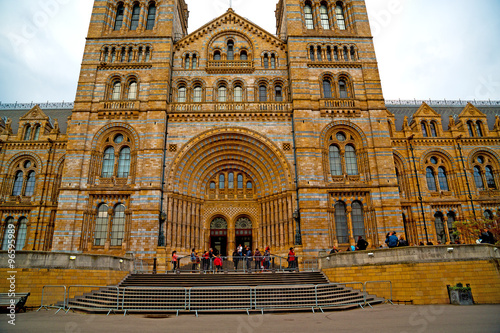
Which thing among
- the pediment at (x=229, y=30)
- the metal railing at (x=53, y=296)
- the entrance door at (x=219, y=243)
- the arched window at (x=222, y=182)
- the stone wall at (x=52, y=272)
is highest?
the pediment at (x=229, y=30)

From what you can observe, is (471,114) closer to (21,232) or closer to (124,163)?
(124,163)

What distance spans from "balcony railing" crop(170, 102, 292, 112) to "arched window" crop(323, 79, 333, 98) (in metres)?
3.54

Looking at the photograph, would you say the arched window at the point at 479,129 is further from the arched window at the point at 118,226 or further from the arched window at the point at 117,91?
the arched window at the point at 117,91

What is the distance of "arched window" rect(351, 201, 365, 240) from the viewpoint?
22.8m

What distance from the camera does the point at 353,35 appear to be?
2734cm

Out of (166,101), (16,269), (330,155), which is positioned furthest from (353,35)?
(16,269)

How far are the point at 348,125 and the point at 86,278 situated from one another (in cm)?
2035

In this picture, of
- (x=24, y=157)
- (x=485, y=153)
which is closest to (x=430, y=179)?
(x=485, y=153)

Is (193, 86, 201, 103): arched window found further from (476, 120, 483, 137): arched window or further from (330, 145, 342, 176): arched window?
(476, 120, 483, 137): arched window

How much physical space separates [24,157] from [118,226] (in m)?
14.5

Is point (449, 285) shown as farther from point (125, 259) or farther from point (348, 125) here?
point (125, 259)

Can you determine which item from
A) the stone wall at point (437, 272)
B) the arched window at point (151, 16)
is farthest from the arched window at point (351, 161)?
the arched window at point (151, 16)

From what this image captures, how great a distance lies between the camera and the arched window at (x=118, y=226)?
2256cm

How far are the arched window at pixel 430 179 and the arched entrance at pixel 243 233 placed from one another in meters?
17.6
